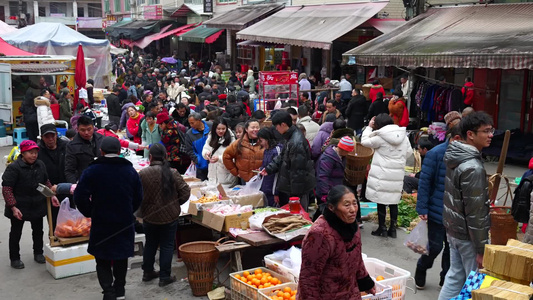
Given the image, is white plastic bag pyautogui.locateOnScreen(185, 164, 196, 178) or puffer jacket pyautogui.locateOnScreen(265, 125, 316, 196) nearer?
puffer jacket pyautogui.locateOnScreen(265, 125, 316, 196)

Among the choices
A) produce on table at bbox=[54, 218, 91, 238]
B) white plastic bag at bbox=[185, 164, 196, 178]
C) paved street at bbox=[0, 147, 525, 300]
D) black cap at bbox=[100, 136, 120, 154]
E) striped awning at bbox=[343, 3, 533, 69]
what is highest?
striped awning at bbox=[343, 3, 533, 69]

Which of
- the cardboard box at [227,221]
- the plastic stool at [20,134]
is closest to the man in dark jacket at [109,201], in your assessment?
the cardboard box at [227,221]

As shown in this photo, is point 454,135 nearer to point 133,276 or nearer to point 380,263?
point 380,263

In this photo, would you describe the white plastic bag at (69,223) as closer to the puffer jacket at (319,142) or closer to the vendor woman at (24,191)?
the vendor woman at (24,191)

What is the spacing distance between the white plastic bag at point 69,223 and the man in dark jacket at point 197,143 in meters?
2.67

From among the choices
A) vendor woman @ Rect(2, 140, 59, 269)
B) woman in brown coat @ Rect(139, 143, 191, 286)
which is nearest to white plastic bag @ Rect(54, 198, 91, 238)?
vendor woman @ Rect(2, 140, 59, 269)

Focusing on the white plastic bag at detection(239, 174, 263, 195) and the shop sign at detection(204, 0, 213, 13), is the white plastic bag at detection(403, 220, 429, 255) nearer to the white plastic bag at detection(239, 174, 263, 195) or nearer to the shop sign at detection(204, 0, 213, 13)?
the white plastic bag at detection(239, 174, 263, 195)

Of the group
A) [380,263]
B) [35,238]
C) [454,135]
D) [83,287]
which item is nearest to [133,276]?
[83,287]

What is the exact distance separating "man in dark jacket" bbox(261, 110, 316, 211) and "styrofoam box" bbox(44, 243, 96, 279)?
2.61 metres

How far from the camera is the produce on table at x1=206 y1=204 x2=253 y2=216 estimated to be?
7.45 m

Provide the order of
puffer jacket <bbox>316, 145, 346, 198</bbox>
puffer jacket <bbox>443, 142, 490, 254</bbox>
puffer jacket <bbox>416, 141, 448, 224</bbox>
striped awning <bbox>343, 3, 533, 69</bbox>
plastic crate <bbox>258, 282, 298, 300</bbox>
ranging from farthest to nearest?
striped awning <bbox>343, 3, 533, 69</bbox> < puffer jacket <bbox>316, 145, 346, 198</bbox> < puffer jacket <bbox>416, 141, 448, 224</bbox> < plastic crate <bbox>258, 282, 298, 300</bbox> < puffer jacket <bbox>443, 142, 490, 254</bbox>

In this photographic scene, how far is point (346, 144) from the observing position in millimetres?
8180

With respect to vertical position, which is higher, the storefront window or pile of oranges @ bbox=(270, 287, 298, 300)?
the storefront window

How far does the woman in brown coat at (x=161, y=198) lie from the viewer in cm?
680
